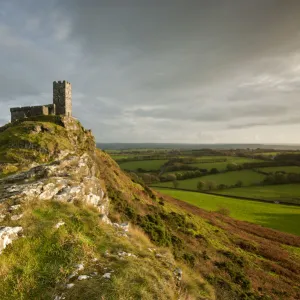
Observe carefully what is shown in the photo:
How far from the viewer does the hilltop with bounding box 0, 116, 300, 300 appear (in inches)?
295

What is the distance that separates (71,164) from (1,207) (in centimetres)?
936

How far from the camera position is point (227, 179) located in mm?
101312

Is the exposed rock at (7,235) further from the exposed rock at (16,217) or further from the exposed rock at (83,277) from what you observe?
the exposed rock at (83,277)

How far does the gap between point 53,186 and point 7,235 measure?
16.9 feet

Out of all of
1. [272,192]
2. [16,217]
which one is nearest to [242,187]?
[272,192]

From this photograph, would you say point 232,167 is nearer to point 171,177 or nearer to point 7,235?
point 171,177

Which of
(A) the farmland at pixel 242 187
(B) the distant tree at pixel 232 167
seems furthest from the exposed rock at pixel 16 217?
(B) the distant tree at pixel 232 167

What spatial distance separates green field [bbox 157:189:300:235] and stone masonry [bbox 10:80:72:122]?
4733cm

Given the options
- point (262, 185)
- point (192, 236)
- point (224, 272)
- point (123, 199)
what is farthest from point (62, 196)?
point (262, 185)

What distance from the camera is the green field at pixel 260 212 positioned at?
49.1 metres

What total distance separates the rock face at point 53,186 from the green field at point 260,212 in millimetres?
48001

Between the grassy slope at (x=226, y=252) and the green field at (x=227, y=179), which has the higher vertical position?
the grassy slope at (x=226, y=252)

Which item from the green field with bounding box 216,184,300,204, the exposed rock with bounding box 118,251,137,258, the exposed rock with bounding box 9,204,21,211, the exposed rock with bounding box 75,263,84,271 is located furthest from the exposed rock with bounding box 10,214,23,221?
the green field with bounding box 216,184,300,204

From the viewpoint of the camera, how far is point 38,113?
31.0 meters
